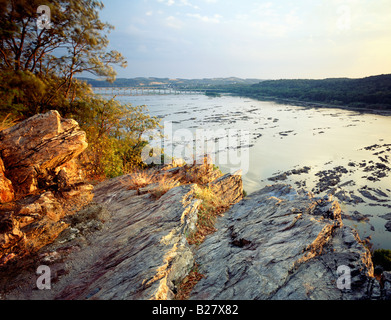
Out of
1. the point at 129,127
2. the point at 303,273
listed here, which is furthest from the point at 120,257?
the point at 129,127

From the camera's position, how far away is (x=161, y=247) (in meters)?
5.31

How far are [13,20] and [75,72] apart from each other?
14.9 feet

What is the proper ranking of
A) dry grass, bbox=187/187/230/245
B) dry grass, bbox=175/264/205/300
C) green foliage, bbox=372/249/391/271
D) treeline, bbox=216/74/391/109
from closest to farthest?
dry grass, bbox=175/264/205/300 → dry grass, bbox=187/187/230/245 → green foliage, bbox=372/249/391/271 → treeline, bbox=216/74/391/109

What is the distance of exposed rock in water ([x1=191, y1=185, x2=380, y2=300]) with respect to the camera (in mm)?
4215

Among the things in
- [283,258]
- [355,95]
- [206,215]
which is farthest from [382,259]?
[355,95]

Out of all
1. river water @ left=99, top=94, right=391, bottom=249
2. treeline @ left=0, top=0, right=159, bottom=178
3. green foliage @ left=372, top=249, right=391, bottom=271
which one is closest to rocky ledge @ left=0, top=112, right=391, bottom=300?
treeline @ left=0, top=0, right=159, bottom=178

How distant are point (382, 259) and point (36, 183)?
74.1 ft

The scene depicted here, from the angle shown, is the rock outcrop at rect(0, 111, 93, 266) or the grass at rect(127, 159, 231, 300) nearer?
the grass at rect(127, 159, 231, 300)

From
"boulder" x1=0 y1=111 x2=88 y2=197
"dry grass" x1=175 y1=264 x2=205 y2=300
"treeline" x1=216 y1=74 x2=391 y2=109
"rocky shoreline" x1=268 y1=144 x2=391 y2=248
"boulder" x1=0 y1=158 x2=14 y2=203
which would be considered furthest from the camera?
"treeline" x1=216 y1=74 x2=391 y2=109

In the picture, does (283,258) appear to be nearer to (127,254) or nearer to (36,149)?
(127,254)

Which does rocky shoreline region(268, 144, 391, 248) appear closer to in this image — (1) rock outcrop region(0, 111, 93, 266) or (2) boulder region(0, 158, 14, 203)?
(1) rock outcrop region(0, 111, 93, 266)

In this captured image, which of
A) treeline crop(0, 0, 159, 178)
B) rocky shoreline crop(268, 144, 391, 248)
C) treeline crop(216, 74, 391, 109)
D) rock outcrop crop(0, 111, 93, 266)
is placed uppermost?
treeline crop(216, 74, 391, 109)

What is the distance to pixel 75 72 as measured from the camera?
15.2 meters

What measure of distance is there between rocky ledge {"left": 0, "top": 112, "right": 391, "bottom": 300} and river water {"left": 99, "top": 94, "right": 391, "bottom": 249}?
1750 centimetres
